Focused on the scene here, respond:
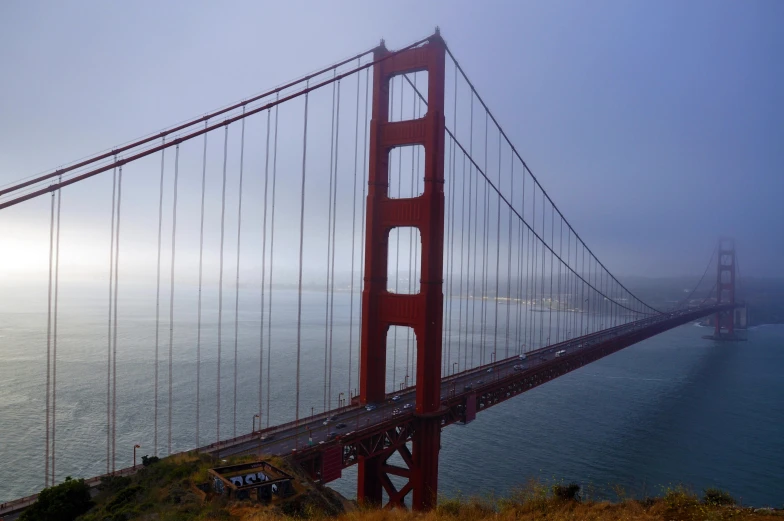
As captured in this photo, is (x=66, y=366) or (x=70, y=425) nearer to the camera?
(x=70, y=425)

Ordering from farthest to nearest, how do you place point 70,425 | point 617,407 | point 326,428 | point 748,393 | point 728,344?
point 728,344
point 748,393
point 617,407
point 70,425
point 326,428

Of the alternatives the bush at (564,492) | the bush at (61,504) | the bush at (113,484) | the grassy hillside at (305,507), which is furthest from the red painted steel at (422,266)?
the bush at (61,504)

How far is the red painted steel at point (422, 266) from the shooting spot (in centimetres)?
1556

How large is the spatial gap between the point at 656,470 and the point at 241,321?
65968 millimetres

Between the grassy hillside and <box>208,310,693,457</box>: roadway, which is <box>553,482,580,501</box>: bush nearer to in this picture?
the grassy hillside

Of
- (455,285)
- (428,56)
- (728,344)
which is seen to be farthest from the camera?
(455,285)

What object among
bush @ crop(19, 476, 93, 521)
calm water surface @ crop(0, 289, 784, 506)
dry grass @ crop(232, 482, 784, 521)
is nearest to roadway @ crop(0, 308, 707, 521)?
bush @ crop(19, 476, 93, 521)

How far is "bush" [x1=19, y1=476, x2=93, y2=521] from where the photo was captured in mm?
8164

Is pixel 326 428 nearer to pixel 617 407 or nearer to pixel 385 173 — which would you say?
pixel 385 173

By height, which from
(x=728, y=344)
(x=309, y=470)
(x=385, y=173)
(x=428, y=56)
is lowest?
(x=728, y=344)

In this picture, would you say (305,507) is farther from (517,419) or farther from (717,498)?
(517,419)

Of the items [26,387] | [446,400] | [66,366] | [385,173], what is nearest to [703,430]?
[446,400]

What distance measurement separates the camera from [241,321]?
79.3 metres

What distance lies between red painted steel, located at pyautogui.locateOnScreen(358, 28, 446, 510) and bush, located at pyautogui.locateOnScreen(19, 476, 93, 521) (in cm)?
829
